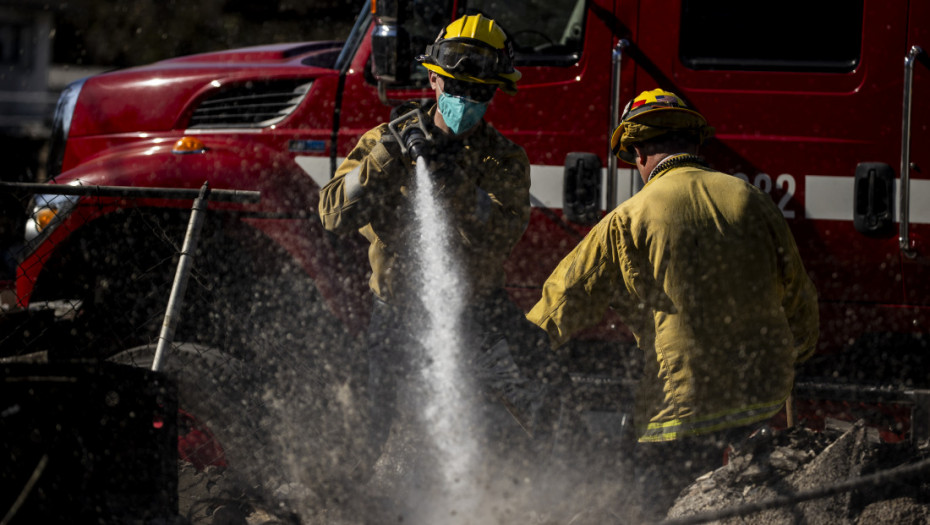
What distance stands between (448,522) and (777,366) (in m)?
1.57

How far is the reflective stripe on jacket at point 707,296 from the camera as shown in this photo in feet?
9.21

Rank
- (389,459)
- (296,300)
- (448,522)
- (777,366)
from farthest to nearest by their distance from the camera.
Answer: (296,300), (389,459), (448,522), (777,366)

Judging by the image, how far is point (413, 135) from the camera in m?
3.13

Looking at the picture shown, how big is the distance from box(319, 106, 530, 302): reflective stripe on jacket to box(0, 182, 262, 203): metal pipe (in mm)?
714

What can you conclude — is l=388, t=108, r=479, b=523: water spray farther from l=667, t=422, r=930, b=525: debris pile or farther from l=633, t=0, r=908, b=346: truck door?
l=633, t=0, r=908, b=346: truck door

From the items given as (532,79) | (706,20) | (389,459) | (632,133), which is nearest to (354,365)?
(389,459)

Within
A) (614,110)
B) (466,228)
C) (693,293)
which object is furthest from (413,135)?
(614,110)

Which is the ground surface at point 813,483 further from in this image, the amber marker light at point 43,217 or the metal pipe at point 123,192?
the amber marker light at point 43,217

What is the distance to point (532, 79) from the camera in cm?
426

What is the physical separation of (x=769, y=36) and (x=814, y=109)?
1.26 feet

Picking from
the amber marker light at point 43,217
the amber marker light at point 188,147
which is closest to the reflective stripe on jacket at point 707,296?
the amber marker light at point 188,147

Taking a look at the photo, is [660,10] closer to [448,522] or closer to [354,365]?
[354,365]

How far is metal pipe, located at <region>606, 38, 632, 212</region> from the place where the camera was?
4.13 m

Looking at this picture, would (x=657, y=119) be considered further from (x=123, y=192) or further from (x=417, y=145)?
(x=123, y=192)
